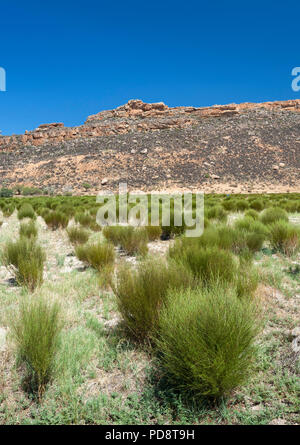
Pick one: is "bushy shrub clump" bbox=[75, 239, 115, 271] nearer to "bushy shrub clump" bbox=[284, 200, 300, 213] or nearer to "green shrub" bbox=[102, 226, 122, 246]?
"green shrub" bbox=[102, 226, 122, 246]

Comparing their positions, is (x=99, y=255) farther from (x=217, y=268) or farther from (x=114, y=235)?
(x=217, y=268)

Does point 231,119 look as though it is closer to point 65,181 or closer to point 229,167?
point 229,167

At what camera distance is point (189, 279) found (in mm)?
2242

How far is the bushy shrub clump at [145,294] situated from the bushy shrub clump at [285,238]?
113 inches

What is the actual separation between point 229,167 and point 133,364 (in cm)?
3469

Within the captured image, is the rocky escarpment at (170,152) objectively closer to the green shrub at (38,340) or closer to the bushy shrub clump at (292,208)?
the bushy shrub clump at (292,208)

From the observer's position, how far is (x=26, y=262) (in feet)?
10.7

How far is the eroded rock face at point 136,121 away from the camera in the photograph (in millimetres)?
45344

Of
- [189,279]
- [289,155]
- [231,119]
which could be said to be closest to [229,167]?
[289,155]

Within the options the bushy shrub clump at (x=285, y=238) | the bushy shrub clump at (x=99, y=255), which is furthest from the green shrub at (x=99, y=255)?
the bushy shrub clump at (x=285, y=238)

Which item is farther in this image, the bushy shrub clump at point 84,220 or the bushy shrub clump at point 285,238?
the bushy shrub clump at point 84,220

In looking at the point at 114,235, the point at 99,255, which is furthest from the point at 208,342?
the point at 114,235
